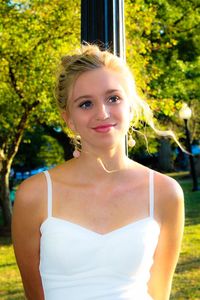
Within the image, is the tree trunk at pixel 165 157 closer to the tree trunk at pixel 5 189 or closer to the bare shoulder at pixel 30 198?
the tree trunk at pixel 5 189

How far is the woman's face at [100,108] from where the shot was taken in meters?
1.91

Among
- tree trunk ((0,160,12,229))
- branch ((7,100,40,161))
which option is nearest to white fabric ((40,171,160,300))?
branch ((7,100,40,161))

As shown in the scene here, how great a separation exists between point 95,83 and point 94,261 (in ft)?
2.15

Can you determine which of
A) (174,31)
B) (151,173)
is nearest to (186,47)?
(174,31)

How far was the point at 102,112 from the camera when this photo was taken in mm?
1902

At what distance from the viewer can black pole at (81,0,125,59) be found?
252 cm

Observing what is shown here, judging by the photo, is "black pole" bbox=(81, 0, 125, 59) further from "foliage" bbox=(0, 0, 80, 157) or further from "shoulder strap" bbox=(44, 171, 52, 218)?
"foliage" bbox=(0, 0, 80, 157)

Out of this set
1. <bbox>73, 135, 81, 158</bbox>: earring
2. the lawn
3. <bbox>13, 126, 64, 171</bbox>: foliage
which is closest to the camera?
<bbox>73, 135, 81, 158</bbox>: earring

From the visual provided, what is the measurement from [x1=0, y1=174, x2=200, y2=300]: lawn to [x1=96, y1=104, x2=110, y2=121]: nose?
5.03 metres

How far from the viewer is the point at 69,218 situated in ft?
6.37

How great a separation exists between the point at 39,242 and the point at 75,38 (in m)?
7.87

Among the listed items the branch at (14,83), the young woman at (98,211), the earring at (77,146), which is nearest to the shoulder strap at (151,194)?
the young woman at (98,211)

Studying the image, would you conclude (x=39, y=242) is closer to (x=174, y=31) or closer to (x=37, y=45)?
(x=37, y=45)

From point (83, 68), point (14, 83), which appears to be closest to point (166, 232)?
point (83, 68)
